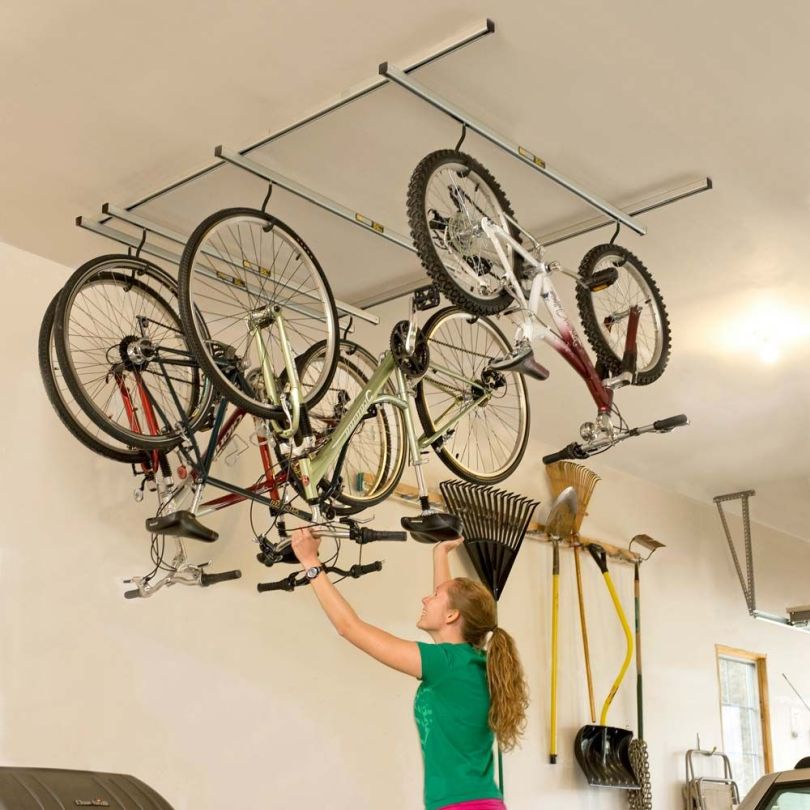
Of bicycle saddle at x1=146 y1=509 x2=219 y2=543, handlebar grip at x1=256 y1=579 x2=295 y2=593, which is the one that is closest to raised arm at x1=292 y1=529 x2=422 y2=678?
bicycle saddle at x1=146 y1=509 x2=219 y2=543

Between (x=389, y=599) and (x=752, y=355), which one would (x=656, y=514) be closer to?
(x=752, y=355)

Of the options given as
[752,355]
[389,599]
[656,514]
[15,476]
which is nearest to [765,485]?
[656,514]

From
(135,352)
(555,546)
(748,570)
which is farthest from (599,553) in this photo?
(135,352)

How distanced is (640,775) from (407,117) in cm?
452

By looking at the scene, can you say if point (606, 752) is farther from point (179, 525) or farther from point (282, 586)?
point (179, 525)

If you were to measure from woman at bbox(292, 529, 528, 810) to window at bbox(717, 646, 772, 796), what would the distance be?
533cm

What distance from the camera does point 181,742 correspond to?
422 centimetres

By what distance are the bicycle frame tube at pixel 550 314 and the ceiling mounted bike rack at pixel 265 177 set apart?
619 millimetres

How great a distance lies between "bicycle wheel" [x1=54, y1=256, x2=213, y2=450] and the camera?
3.51 metres

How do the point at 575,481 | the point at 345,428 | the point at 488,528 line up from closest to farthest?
1. the point at 345,428
2. the point at 488,528
3. the point at 575,481

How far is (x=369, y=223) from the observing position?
413 cm

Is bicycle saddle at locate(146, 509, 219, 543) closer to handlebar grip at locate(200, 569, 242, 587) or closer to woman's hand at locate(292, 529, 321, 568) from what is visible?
woman's hand at locate(292, 529, 321, 568)

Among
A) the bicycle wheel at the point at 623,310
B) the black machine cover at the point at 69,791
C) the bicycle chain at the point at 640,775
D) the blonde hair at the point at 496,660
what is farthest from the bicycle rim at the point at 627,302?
the bicycle chain at the point at 640,775

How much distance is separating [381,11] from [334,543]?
9.07 feet
